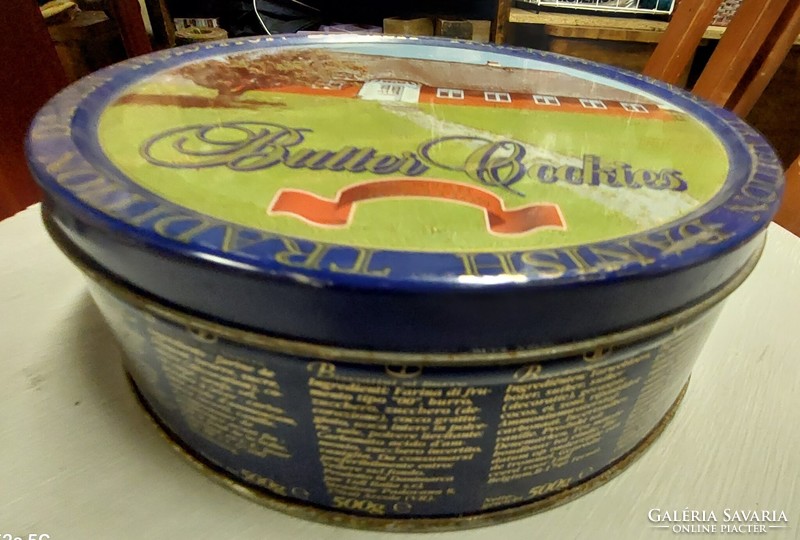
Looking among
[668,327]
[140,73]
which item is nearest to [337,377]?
[668,327]

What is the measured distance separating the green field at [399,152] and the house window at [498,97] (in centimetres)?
4

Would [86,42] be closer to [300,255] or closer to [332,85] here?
[332,85]

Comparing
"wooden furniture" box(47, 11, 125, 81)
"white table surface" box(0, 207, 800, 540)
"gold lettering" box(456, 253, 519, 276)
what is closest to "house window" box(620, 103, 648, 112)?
"white table surface" box(0, 207, 800, 540)

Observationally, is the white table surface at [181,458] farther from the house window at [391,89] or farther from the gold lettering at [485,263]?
the house window at [391,89]

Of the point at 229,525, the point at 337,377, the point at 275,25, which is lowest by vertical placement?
the point at 275,25

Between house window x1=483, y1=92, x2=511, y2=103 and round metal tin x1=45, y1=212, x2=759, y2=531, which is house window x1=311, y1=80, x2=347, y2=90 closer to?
house window x1=483, y1=92, x2=511, y2=103

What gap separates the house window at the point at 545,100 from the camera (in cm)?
64

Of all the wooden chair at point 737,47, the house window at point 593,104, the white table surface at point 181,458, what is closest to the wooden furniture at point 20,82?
the white table surface at point 181,458

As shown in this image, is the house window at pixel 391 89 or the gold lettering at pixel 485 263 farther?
the house window at pixel 391 89

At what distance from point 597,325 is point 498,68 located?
503mm

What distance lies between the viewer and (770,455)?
0.48 m

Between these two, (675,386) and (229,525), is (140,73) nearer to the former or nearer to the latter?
(229,525)

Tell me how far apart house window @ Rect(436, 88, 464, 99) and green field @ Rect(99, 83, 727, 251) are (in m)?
0.04

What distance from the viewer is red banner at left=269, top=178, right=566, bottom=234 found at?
1.28 ft
